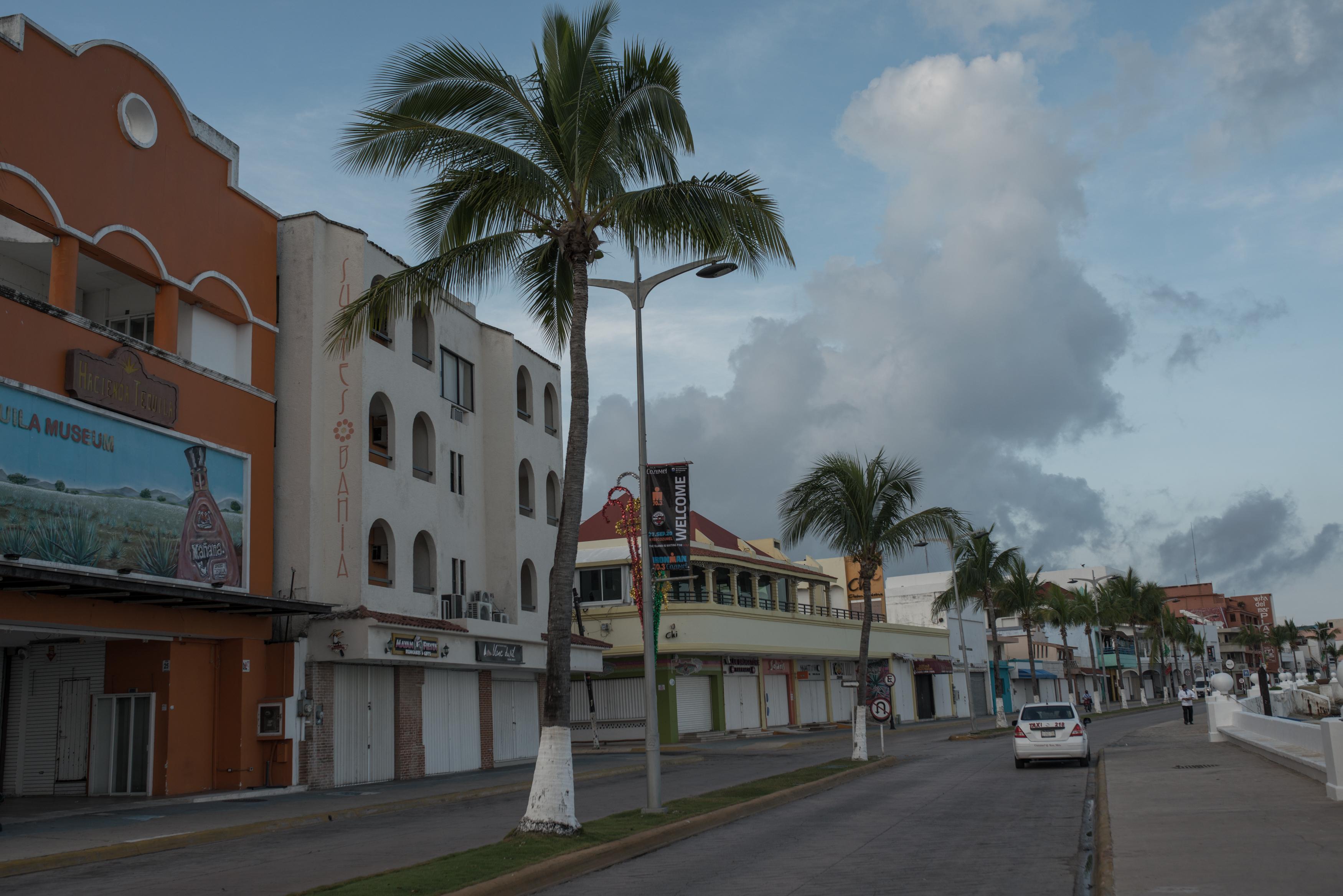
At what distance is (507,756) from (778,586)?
2470cm

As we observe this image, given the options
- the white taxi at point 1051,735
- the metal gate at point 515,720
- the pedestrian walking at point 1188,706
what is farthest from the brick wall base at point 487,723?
the pedestrian walking at point 1188,706

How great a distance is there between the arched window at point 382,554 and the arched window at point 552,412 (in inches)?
407

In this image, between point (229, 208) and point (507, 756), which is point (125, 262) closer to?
point (229, 208)

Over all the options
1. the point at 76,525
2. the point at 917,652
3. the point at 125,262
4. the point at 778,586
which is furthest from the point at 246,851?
the point at 917,652

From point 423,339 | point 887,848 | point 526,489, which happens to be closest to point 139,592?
point 423,339

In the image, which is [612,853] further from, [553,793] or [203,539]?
[203,539]

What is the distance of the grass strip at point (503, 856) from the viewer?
10836 mm

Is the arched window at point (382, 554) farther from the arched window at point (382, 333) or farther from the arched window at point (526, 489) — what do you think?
the arched window at point (526, 489)

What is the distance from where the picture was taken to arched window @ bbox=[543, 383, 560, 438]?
38.5 meters

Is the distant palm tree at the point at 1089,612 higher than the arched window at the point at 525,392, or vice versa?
the arched window at the point at 525,392

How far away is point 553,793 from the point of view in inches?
562

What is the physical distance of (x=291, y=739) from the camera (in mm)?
24438

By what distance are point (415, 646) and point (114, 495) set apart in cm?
829

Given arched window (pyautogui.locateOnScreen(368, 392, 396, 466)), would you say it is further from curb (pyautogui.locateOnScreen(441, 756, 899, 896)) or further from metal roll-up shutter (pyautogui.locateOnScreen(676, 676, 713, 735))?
metal roll-up shutter (pyautogui.locateOnScreen(676, 676, 713, 735))
